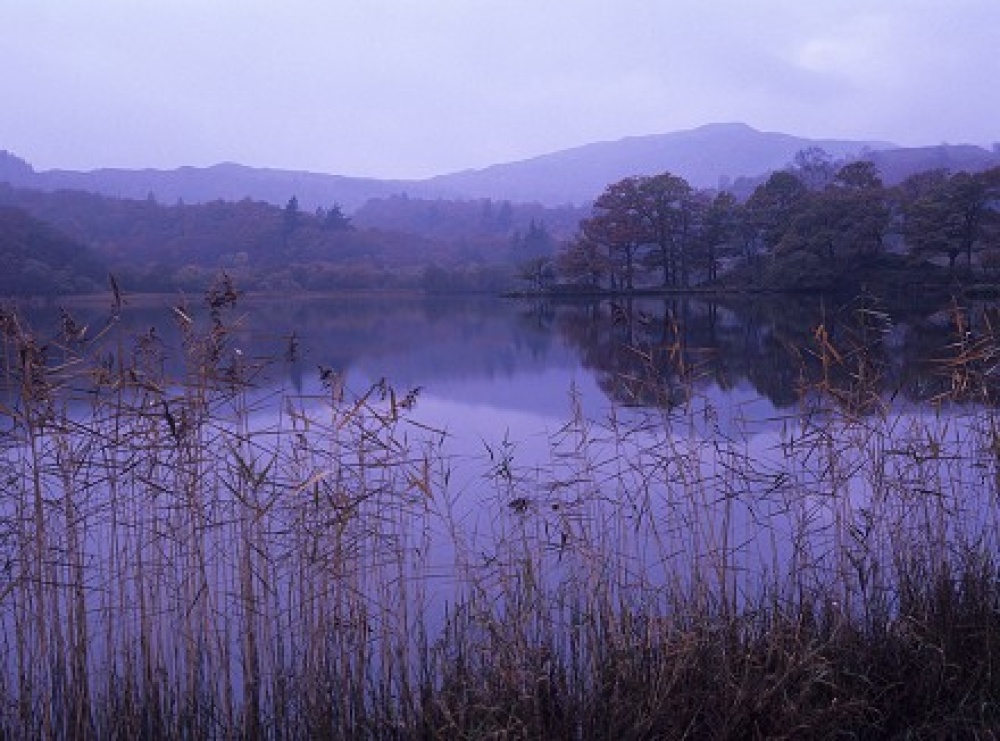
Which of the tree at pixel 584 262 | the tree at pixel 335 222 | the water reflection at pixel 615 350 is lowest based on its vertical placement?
the water reflection at pixel 615 350

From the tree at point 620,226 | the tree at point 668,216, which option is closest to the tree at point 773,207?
the tree at point 668,216

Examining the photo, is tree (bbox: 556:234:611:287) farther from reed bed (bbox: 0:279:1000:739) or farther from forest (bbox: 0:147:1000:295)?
reed bed (bbox: 0:279:1000:739)

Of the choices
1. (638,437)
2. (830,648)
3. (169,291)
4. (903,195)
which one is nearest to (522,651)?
(830,648)

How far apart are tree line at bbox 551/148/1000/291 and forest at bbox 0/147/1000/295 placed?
7cm

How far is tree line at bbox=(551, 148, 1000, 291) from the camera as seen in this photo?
34188 millimetres

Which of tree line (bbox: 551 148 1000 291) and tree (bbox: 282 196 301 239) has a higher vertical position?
tree (bbox: 282 196 301 239)

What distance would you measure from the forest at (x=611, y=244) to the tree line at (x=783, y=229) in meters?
0.07

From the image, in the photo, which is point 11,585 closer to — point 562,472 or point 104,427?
point 104,427

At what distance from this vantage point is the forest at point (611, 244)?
33.9 metres

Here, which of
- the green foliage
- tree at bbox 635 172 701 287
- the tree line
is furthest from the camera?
tree at bbox 635 172 701 287

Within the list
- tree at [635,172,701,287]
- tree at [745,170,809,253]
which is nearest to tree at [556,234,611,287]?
tree at [635,172,701,287]

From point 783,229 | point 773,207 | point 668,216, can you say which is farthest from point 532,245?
point 783,229

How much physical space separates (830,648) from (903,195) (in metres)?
38.8

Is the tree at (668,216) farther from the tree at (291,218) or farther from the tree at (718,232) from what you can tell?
the tree at (291,218)
